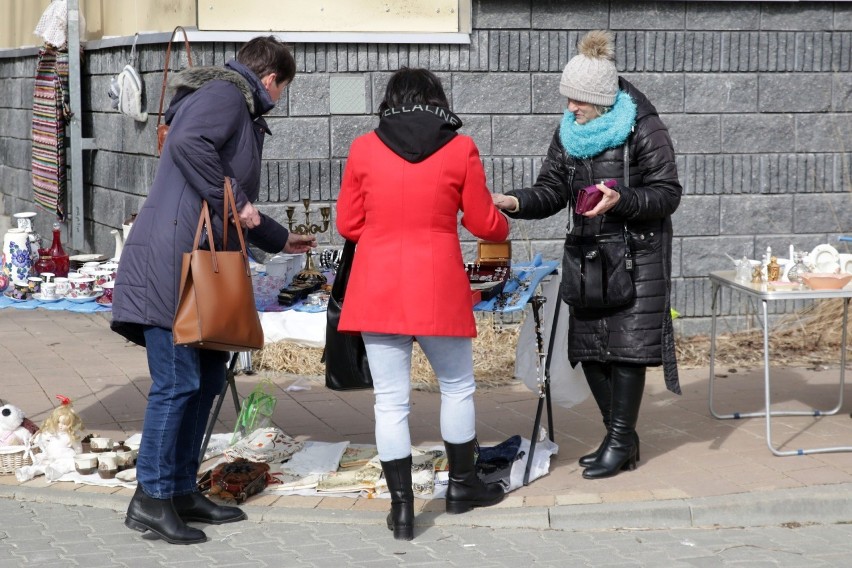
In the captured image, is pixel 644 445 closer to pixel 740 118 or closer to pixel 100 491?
pixel 100 491

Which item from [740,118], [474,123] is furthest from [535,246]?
[740,118]

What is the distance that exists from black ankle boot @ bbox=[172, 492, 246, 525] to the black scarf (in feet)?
5.65

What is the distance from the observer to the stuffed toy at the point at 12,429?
5914 mm

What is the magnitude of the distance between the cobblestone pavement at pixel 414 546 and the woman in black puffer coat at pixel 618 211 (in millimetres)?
712

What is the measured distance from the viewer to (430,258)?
4723mm

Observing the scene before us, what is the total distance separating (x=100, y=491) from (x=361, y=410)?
1817mm

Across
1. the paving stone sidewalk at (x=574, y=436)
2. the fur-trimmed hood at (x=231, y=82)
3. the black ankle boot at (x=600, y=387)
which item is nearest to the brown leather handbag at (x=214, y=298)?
the fur-trimmed hood at (x=231, y=82)

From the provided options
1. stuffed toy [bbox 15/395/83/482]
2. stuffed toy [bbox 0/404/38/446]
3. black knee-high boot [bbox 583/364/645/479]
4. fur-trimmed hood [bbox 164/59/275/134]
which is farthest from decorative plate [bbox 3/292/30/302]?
black knee-high boot [bbox 583/364/645/479]

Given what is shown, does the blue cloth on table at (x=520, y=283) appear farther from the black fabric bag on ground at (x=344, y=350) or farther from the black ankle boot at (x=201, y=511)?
the black ankle boot at (x=201, y=511)

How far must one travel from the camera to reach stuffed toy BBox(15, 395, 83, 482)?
573 centimetres

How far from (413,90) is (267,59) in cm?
68

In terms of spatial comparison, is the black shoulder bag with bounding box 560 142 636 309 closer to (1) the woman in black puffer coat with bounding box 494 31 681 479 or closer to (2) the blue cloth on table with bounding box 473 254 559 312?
(1) the woman in black puffer coat with bounding box 494 31 681 479

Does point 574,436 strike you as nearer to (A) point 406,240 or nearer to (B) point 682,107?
(A) point 406,240

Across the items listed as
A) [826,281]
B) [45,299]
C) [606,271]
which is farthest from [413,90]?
[45,299]
